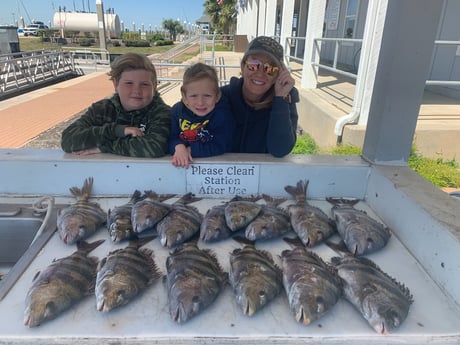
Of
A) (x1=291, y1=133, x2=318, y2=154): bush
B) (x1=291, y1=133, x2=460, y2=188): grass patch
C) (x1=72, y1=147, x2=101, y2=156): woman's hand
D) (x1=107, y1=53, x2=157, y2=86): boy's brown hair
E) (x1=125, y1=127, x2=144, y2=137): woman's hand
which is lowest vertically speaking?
(x1=291, y1=133, x2=318, y2=154): bush

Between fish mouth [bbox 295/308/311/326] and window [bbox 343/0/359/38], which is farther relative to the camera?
window [bbox 343/0/359/38]

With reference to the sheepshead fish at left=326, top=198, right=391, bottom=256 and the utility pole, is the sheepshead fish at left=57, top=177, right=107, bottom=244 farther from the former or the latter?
the utility pole

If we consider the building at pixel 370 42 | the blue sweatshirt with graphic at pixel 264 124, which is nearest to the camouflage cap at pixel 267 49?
the blue sweatshirt with graphic at pixel 264 124

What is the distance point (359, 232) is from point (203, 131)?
1.23 m

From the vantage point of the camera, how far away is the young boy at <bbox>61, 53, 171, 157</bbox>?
7.81ft

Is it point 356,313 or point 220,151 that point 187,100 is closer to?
point 220,151

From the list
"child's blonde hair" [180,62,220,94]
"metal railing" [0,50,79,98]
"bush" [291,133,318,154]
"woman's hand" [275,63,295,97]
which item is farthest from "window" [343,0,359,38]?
"metal railing" [0,50,79,98]

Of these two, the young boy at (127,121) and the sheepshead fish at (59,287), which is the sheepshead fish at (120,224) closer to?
the sheepshead fish at (59,287)

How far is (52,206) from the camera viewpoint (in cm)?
215

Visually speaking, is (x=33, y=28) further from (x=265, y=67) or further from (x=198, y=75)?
(x=265, y=67)

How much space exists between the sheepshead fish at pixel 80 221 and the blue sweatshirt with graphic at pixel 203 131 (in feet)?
2.20

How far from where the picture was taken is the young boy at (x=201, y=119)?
2406mm

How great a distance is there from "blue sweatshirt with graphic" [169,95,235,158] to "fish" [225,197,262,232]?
521 millimetres

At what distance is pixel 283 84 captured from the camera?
7.83 ft
